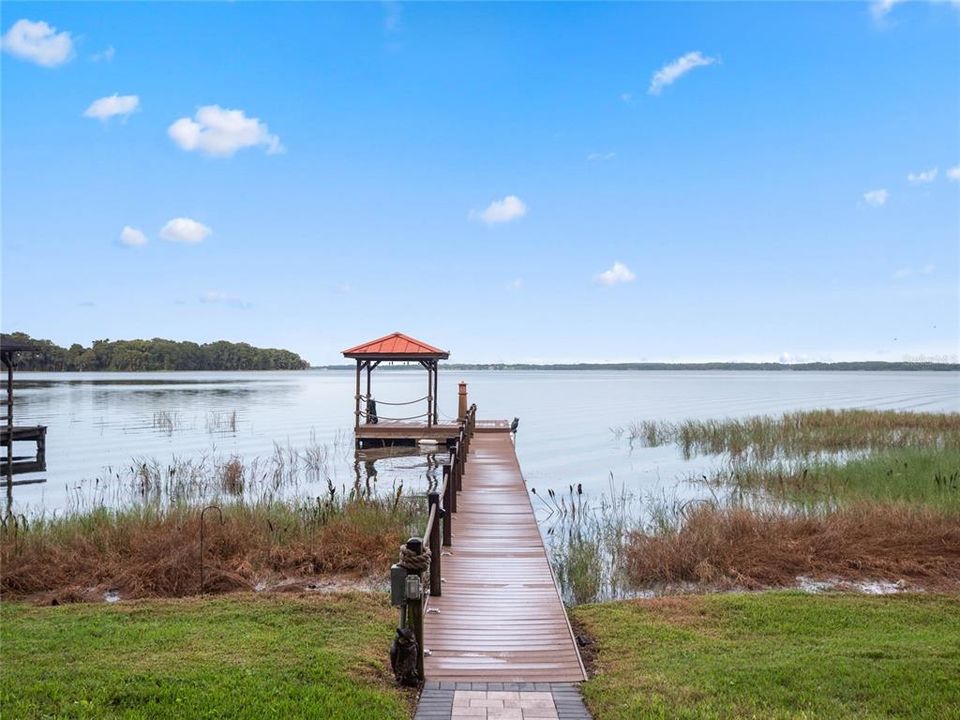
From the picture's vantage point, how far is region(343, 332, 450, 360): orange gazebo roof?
25.5 m

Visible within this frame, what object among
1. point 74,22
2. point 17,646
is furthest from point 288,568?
point 74,22

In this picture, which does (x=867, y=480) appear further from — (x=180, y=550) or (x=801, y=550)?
(x=180, y=550)

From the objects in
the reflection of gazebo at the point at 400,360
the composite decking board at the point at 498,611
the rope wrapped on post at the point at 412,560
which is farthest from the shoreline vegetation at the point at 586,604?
the reflection of gazebo at the point at 400,360

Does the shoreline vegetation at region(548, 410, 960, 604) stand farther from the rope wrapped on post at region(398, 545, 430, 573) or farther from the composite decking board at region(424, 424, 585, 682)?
the rope wrapped on post at region(398, 545, 430, 573)

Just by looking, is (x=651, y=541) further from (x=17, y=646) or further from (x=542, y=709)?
(x=17, y=646)

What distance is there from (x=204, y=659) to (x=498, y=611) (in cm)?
287

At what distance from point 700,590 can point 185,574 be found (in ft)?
22.8

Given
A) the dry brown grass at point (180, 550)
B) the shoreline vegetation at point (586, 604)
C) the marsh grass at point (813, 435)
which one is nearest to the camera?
the shoreline vegetation at point (586, 604)

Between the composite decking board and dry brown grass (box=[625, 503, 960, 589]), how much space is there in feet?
6.56

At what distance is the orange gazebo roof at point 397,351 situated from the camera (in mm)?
25453

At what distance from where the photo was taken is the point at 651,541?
35.5 feet

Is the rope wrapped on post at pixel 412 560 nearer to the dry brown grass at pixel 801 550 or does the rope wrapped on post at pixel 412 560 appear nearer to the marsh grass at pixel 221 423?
the dry brown grass at pixel 801 550

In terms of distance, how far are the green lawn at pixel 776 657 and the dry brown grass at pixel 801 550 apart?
67.2 inches

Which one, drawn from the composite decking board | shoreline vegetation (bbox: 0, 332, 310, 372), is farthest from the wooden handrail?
shoreline vegetation (bbox: 0, 332, 310, 372)
